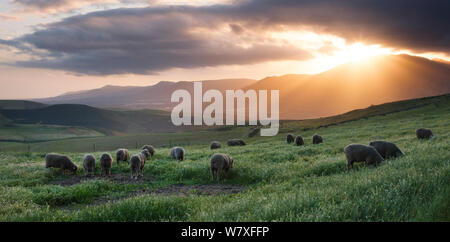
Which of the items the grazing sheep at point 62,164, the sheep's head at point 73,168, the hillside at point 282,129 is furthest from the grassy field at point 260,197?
the hillside at point 282,129

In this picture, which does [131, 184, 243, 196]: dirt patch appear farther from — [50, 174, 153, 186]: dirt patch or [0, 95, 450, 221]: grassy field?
[50, 174, 153, 186]: dirt patch

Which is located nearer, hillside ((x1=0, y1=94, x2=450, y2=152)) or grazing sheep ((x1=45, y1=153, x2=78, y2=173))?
grazing sheep ((x1=45, y1=153, x2=78, y2=173))

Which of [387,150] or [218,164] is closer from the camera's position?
[218,164]

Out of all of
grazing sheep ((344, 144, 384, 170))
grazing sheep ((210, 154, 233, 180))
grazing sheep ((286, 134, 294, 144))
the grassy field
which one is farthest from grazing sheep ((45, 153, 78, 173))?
A: grazing sheep ((286, 134, 294, 144))

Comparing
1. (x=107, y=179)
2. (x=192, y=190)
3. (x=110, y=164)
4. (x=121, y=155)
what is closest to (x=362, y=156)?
(x=192, y=190)

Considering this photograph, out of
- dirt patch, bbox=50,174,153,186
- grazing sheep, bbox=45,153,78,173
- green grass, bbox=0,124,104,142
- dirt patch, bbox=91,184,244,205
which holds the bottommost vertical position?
green grass, bbox=0,124,104,142

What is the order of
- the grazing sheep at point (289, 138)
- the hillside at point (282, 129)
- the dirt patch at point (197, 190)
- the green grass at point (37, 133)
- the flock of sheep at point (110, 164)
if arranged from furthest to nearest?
1. the green grass at point (37, 133)
2. the hillside at point (282, 129)
3. the grazing sheep at point (289, 138)
4. the flock of sheep at point (110, 164)
5. the dirt patch at point (197, 190)

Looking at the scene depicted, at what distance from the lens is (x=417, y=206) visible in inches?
201

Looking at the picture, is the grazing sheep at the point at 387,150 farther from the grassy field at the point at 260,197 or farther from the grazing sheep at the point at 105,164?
the grazing sheep at the point at 105,164

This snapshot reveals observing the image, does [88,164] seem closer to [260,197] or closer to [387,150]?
[260,197]

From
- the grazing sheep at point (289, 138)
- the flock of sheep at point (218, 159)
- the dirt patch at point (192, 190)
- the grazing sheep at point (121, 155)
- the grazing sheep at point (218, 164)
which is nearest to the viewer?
the dirt patch at point (192, 190)

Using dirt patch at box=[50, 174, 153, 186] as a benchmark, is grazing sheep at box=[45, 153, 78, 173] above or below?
above
